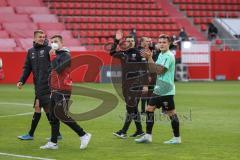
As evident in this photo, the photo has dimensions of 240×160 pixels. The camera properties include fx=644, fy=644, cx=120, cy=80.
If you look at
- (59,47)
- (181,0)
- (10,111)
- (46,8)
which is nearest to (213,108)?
(10,111)

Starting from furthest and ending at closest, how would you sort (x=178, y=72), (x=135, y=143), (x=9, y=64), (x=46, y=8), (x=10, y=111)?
(x=46, y=8), (x=178, y=72), (x=9, y=64), (x=10, y=111), (x=135, y=143)

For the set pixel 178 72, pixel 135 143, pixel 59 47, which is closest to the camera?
pixel 59 47

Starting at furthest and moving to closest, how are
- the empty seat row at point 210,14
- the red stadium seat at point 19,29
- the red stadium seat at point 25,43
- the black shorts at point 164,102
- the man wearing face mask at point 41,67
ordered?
the empty seat row at point 210,14
the red stadium seat at point 19,29
the red stadium seat at point 25,43
the man wearing face mask at point 41,67
the black shorts at point 164,102

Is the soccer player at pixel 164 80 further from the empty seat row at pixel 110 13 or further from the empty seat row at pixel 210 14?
A: the empty seat row at pixel 210 14

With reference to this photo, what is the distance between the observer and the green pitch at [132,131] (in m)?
10.6

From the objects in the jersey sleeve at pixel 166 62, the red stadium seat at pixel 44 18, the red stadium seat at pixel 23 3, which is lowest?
the red stadium seat at pixel 44 18

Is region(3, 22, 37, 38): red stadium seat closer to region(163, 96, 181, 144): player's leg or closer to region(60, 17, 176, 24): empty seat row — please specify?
region(60, 17, 176, 24): empty seat row

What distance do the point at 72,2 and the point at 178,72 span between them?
10237mm

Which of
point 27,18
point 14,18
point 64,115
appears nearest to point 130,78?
point 64,115

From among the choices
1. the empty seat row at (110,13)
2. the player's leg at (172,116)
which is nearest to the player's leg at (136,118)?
the player's leg at (172,116)

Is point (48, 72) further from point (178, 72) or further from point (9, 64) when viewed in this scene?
point (178, 72)

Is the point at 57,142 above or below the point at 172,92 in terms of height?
below

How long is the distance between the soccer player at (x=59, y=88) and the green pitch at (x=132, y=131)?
234 millimetres

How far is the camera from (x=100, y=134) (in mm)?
13297
